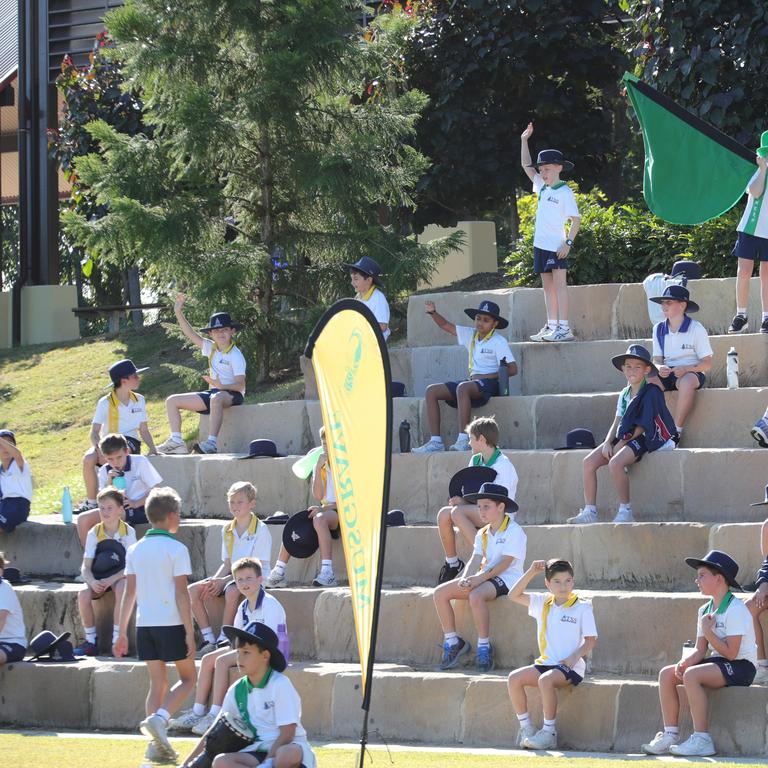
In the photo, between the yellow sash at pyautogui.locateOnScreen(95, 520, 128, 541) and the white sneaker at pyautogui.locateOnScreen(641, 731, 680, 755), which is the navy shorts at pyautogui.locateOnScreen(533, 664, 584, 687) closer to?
the white sneaker at pyautogui.locateOnScreen(641, 731, 680, 755)

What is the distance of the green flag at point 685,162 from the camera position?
494 inches

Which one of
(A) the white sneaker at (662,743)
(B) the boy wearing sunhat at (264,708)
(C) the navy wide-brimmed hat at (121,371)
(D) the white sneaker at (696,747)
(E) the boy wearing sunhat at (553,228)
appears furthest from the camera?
(E) the boy wearing sunhat at (553,228)

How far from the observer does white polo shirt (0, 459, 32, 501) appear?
41.8 ft

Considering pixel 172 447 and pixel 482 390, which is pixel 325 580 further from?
pixel 172 447

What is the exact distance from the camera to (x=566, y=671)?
8.92 metres

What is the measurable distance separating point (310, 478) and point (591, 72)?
835cm

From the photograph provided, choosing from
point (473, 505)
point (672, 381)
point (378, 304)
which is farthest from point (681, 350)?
point (378, 304)

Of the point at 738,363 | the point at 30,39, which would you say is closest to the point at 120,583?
the point at 738,363

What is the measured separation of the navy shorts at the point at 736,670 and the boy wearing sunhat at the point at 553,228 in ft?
17.5

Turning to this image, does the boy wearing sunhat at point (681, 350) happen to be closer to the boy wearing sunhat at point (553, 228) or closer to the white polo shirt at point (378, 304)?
the boy wearing sunhat at point (553, 228)

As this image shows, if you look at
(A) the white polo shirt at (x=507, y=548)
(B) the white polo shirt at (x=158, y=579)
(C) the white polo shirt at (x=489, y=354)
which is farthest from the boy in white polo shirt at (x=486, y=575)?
(C) the white polo shirt at (x=489, y=354)

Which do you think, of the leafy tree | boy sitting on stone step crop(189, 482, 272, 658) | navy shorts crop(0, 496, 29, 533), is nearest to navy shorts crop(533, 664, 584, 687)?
boy sitting on stone step crop(189, 482, 272, 658)

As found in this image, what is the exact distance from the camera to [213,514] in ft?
43.1

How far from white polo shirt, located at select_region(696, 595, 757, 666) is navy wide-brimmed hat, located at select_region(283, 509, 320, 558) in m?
3.58
